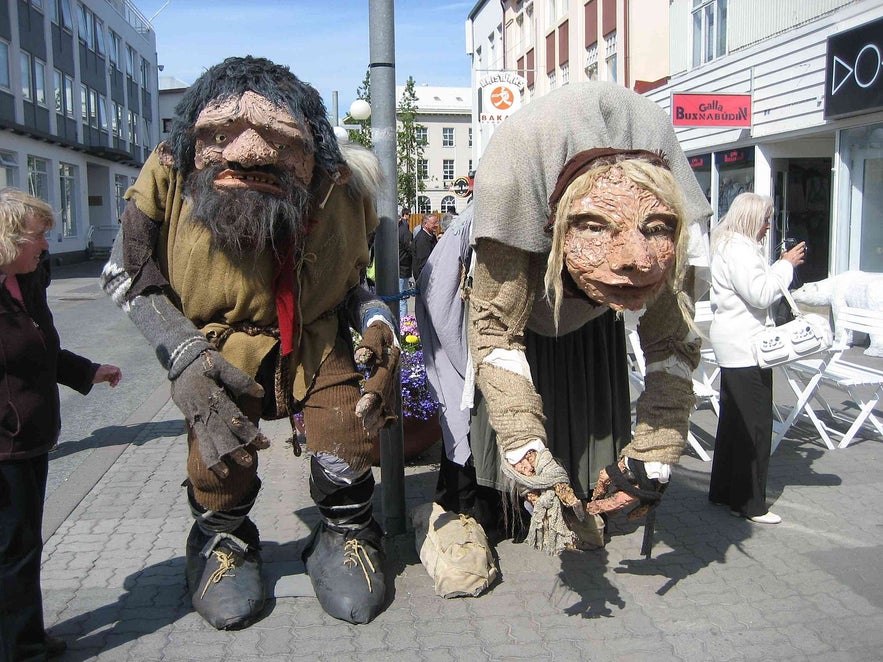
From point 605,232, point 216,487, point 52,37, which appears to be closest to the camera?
point 605,232

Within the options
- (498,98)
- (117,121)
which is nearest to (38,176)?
(117,121)

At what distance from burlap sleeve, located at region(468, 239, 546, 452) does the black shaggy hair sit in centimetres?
76

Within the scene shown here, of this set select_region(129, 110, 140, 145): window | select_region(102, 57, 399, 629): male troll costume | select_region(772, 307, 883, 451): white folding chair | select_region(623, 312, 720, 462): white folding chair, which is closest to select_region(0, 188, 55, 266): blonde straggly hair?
select_region(102, 57, 399, 629): male troll costume

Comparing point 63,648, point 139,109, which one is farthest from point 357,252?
point 139,109

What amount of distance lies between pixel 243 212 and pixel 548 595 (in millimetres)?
1849

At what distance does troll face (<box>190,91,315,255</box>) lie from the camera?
8.55ft

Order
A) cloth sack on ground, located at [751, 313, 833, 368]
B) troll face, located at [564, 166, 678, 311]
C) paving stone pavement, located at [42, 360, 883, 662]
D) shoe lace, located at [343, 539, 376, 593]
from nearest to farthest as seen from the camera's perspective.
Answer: troll face, located at [564, 166, 678, 311] → paving stone pavement, located at [42, 360, 883, 662] → shoe lace, located at [343, 539, 376, 593] → cloth sack on ground, located at [751, 313, 833, 368]

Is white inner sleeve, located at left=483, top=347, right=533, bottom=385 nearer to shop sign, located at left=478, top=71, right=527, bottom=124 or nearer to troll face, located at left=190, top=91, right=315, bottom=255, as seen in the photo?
troll face, located at left=190, top=91, right=315, bottom=255

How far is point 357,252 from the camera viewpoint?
3.00 meters

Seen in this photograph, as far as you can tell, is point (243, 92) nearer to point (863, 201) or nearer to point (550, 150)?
point (550, 150)

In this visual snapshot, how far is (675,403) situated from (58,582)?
254cm

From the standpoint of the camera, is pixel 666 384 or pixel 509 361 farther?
pixel 666 384

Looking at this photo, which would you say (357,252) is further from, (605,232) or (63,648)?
(63,648)

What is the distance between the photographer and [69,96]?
1204 inches
